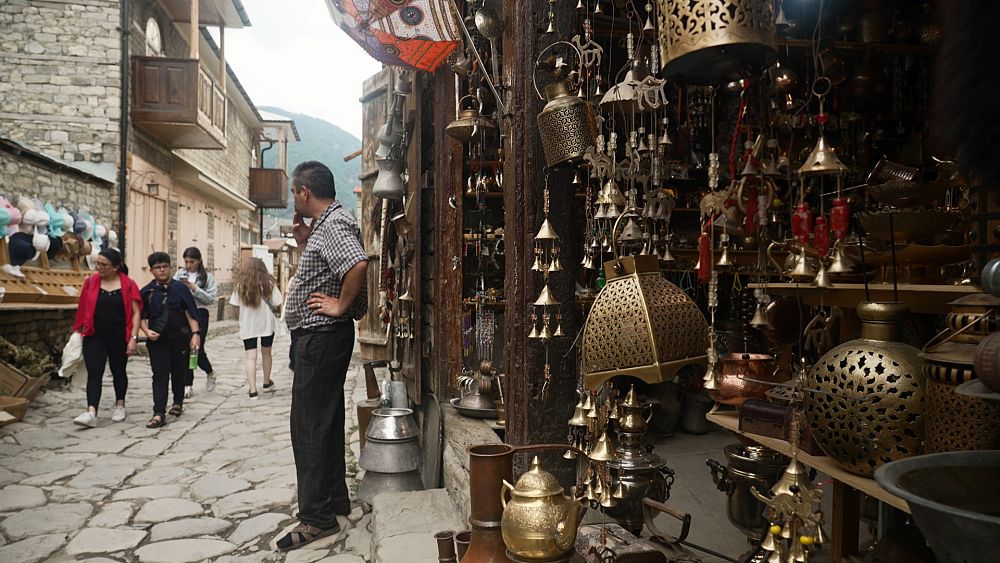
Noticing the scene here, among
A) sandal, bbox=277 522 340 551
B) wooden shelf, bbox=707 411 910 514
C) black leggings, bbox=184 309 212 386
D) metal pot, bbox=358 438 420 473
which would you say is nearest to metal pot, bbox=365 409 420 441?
metal pot, bbox=358 438 420 473

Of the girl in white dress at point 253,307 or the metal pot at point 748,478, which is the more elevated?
the girl in white dress at point 253,307

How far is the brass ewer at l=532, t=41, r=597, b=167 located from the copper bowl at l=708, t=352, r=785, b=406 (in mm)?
984

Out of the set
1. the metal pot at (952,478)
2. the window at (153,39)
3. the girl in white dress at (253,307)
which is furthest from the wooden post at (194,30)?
the metal pot at (952,478)

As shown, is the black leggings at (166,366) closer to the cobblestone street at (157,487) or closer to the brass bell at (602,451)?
the cobblestone street at (157,487)

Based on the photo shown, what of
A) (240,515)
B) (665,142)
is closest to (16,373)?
(240,515)

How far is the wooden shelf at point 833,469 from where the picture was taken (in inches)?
58.1

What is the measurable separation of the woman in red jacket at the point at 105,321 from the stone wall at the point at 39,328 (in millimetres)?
2559

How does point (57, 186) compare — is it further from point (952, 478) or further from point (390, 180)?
point (952, 478)

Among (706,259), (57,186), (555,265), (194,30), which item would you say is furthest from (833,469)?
(194,30)

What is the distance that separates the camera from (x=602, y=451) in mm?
2168

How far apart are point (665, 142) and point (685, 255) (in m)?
3.31

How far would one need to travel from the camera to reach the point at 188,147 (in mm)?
16312

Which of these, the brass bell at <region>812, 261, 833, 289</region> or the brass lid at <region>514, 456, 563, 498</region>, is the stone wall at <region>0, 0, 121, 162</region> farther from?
the brass bell at <region>812, 261, 833, 289</region>

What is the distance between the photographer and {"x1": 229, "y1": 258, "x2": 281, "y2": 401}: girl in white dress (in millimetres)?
8266
